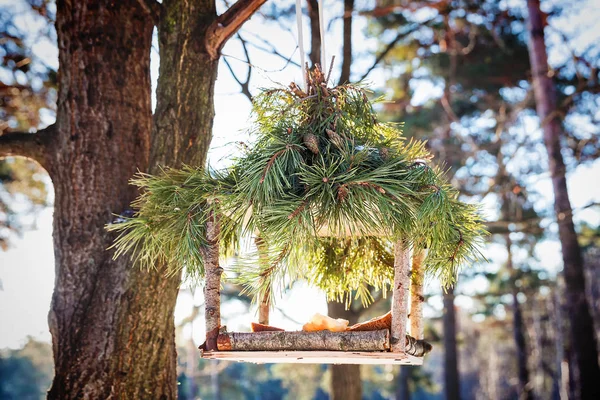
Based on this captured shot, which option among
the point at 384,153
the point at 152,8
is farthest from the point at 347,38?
the point at 384,153

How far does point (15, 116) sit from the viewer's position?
5.95m

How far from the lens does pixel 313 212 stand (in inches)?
77.9

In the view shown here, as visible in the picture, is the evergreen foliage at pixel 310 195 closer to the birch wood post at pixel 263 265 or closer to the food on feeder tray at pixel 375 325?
the birch wood post at pixel 263 265

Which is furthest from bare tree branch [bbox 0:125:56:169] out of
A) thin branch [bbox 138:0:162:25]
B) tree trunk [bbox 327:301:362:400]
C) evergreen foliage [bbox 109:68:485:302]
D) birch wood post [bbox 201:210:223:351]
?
tree trunk [bbox 327:301:362:400]

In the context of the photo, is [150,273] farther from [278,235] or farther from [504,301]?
[504,301]

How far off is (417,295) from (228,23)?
1.47 metres

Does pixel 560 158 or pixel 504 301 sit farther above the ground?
pixel 560 158

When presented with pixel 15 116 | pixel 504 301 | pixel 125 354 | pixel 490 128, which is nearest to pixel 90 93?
pixel 125 354

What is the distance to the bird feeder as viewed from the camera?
1.94 metres

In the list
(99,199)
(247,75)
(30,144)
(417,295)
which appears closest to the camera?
Answer: (417,295)

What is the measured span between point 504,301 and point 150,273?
16.3m

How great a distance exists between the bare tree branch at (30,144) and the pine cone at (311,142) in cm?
138

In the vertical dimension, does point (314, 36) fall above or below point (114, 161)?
above

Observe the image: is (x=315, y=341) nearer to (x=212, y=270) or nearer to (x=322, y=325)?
(x=322, y=325)
